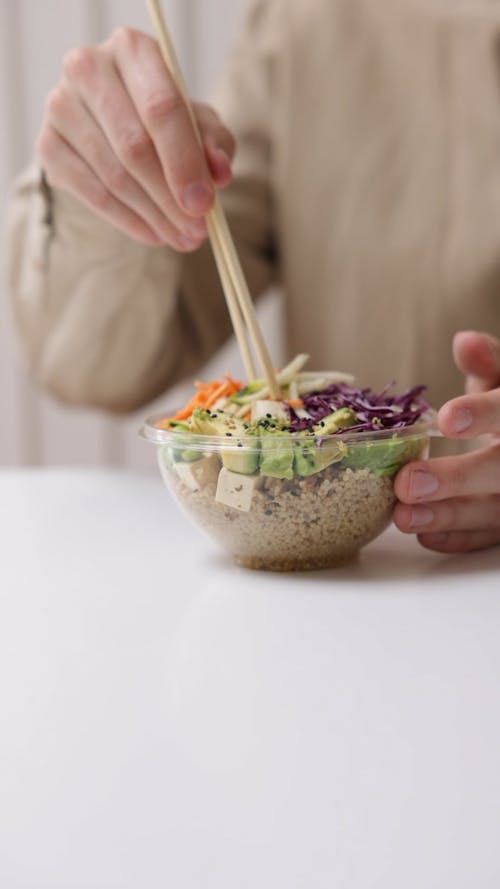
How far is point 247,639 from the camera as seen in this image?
0.55 m

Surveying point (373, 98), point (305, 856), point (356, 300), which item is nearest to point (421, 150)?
point (373, 98)

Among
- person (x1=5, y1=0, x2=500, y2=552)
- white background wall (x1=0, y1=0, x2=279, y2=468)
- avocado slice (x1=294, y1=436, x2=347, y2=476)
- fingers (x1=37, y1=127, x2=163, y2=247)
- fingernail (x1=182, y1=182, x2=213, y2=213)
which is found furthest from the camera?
white background wall (x1=0, y1=0, x2=279, y2=468)

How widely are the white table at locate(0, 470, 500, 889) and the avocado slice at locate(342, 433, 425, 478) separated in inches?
2.9

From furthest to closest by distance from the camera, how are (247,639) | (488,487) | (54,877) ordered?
1. (488,487)
2. (247,639)
3. (54,877)

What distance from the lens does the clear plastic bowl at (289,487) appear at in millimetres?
612

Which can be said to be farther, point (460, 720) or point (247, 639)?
point (247, 639)

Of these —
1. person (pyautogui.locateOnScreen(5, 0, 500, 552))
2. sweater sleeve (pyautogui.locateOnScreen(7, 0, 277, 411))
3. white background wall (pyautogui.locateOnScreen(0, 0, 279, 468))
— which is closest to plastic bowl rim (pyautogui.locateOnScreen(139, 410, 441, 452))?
person (pyautogui.locateOnScreen(5, 0, 500, 552))

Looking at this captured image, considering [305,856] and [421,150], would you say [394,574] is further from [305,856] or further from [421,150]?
[421,150]

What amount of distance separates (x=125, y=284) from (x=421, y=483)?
732 mm

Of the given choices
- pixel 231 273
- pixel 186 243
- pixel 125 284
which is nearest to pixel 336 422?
pixel 231 273

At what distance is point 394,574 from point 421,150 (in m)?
0.78

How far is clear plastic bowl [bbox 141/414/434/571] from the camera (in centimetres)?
61

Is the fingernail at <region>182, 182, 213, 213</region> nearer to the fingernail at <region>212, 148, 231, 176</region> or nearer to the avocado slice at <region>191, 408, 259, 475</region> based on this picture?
the fingernail at <region>212, 148, 231, 176</region>

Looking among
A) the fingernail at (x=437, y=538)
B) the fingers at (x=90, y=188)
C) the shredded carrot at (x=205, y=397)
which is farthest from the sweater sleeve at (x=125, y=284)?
the fingernail at (x=437, y=538)
